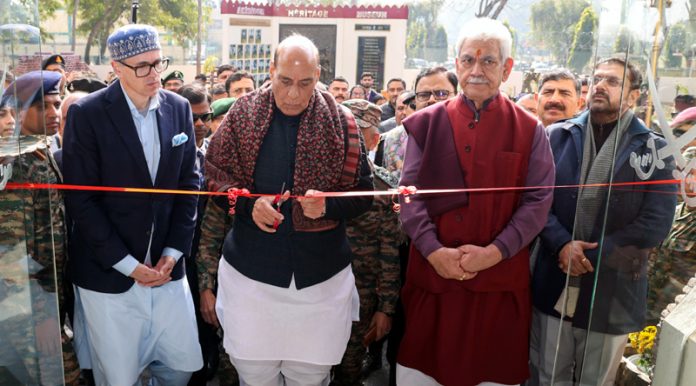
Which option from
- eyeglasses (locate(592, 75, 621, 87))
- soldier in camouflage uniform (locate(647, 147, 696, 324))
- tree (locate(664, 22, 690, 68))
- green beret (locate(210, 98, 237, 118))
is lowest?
soldier in camouflage uniform (locate(647, 147, 696, 324))

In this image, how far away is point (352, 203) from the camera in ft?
8.85

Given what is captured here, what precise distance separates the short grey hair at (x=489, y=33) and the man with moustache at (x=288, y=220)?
2.03ft

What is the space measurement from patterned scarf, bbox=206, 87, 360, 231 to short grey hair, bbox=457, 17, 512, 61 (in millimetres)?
641

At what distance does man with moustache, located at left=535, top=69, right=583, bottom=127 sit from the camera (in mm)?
4113

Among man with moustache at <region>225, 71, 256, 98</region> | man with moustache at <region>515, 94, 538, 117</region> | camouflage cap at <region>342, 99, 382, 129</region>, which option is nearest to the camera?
camouflage cap at <region>342, 99, 382, 129</region>

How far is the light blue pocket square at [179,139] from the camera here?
2.84m

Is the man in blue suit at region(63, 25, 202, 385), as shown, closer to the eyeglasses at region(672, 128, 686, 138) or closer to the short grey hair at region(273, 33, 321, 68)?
the short grey hair at region(273, 33, 321, 68)

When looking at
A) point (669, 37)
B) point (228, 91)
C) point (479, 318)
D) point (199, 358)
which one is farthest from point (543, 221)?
point (228, 91)

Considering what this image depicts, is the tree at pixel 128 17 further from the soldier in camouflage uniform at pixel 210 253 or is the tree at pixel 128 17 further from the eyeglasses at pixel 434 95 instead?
the soldier in camouflage uniform at pixel 210 253

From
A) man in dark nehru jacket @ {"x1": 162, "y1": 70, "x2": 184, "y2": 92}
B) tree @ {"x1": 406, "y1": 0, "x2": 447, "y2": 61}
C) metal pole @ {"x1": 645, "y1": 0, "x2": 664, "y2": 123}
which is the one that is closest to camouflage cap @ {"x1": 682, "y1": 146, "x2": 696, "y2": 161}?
metal pole @ {"x1": 645, "y1": 0, "x2": 664, "y2": 123}

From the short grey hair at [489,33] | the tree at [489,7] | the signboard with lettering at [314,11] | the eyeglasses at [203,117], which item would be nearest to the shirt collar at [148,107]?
the eyeglasses at [203,117]

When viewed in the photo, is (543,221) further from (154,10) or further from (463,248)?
(154,10)

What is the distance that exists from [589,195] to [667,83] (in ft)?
1.70

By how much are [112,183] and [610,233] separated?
2065mm
